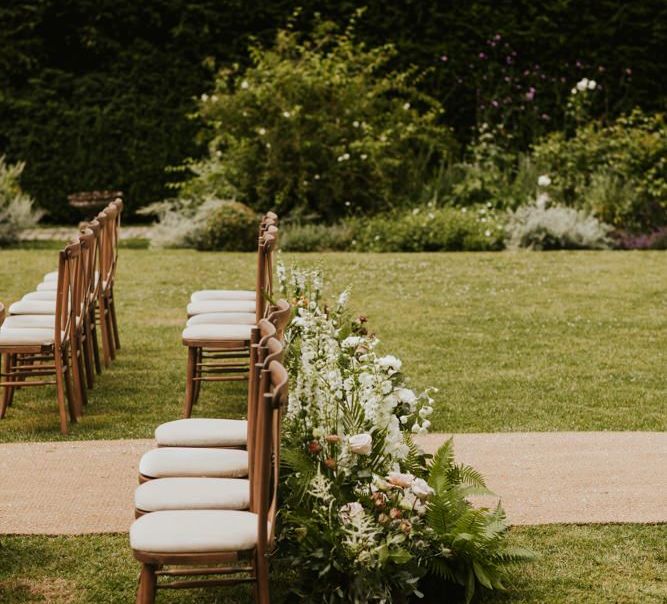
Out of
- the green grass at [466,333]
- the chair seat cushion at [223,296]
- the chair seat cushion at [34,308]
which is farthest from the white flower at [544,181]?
the chair seat cushion at [34,308]

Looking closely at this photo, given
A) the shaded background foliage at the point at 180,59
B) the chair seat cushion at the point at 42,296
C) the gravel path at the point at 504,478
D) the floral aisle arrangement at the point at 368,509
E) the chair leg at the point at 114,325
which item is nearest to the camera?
the floral aisle arrangement at the point at 368,509

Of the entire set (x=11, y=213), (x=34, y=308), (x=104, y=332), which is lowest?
(x=11, y=213)

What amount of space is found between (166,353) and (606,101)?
1002cm

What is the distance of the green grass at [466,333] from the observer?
6.86m

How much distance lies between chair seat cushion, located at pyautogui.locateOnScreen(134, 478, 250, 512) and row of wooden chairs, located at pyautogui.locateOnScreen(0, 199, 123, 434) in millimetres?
1831

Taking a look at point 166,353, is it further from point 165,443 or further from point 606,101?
point 606,101

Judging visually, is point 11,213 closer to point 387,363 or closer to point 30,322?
point 30,322

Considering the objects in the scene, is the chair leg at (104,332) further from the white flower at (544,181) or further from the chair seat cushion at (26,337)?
the white flower at (544,181)

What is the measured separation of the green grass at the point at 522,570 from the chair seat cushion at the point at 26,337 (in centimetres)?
187

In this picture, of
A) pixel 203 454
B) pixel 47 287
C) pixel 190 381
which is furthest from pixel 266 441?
pixel 47 287

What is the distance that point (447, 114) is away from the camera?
17.0m

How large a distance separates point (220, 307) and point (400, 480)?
361 centimetres

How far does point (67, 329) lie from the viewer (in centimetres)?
657

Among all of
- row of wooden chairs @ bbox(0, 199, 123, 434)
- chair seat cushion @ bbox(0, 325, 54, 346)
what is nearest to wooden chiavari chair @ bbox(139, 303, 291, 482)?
row of wooden chairs @ bbox(0, 199, 123, 434)
